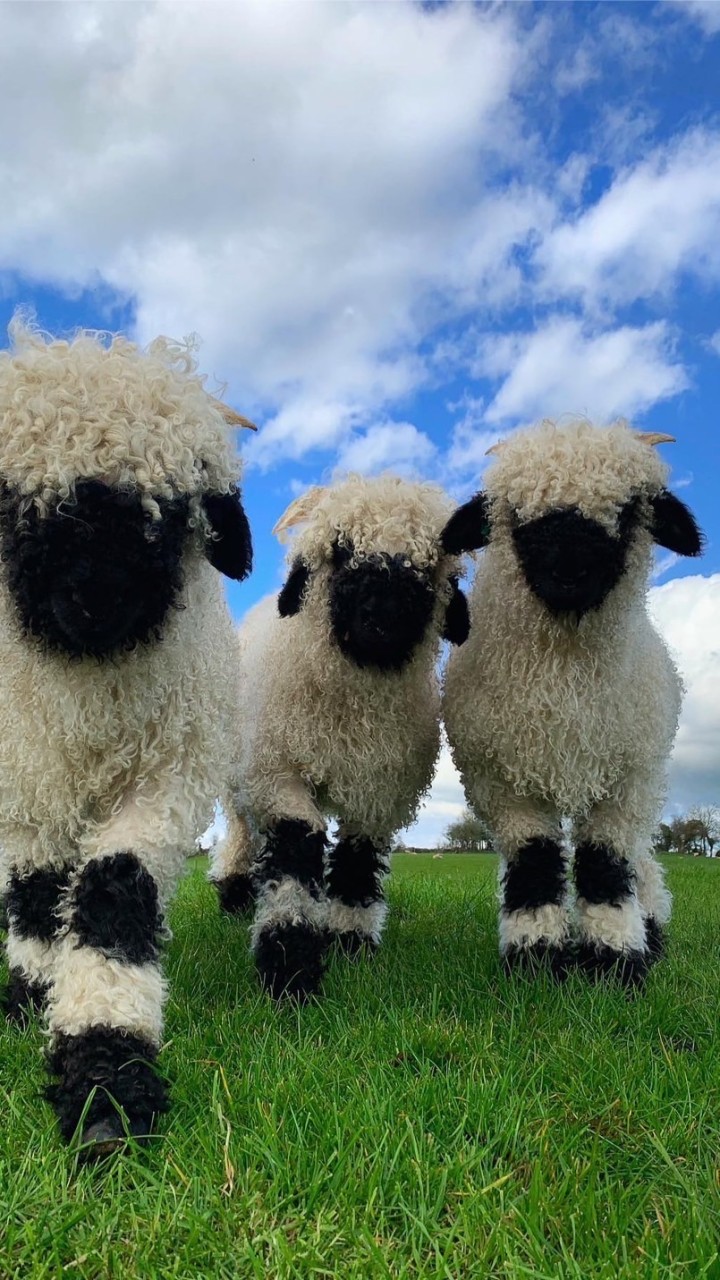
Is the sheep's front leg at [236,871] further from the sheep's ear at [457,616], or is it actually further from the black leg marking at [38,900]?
the black leg marking at [38,900]

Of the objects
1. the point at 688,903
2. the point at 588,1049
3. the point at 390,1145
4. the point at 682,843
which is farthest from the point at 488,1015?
the point at 682,843

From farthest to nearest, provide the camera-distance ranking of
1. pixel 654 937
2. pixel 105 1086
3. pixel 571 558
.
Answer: pixel 654 937
pixel 571 558
pixel 105 1086

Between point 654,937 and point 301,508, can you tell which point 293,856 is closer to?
point 301,508

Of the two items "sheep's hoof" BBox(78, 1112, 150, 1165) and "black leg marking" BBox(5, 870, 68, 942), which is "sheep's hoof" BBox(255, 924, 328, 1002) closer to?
"black leg marking" BBox(5, 870, 68, 942)

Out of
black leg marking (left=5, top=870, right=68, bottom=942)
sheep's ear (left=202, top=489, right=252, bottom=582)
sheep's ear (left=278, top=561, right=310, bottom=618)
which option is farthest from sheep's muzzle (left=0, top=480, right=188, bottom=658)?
sheep's ear (left=278, top=561, right=310, bottom=618)

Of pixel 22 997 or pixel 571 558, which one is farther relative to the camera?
pixel 571 558

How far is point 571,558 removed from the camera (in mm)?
5004

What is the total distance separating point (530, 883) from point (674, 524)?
2047 millimetres

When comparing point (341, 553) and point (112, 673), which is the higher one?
point (341, 553)

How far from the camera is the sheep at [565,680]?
519 centimetres

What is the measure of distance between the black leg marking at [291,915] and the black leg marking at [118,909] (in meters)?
1.48

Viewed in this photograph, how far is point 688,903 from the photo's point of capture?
10.5 m

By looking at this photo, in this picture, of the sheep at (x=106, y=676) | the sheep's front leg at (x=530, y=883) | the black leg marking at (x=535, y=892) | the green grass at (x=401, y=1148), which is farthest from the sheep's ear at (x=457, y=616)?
the green grass at (x=401, y=1148)

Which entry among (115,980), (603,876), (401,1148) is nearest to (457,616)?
(603,876)
